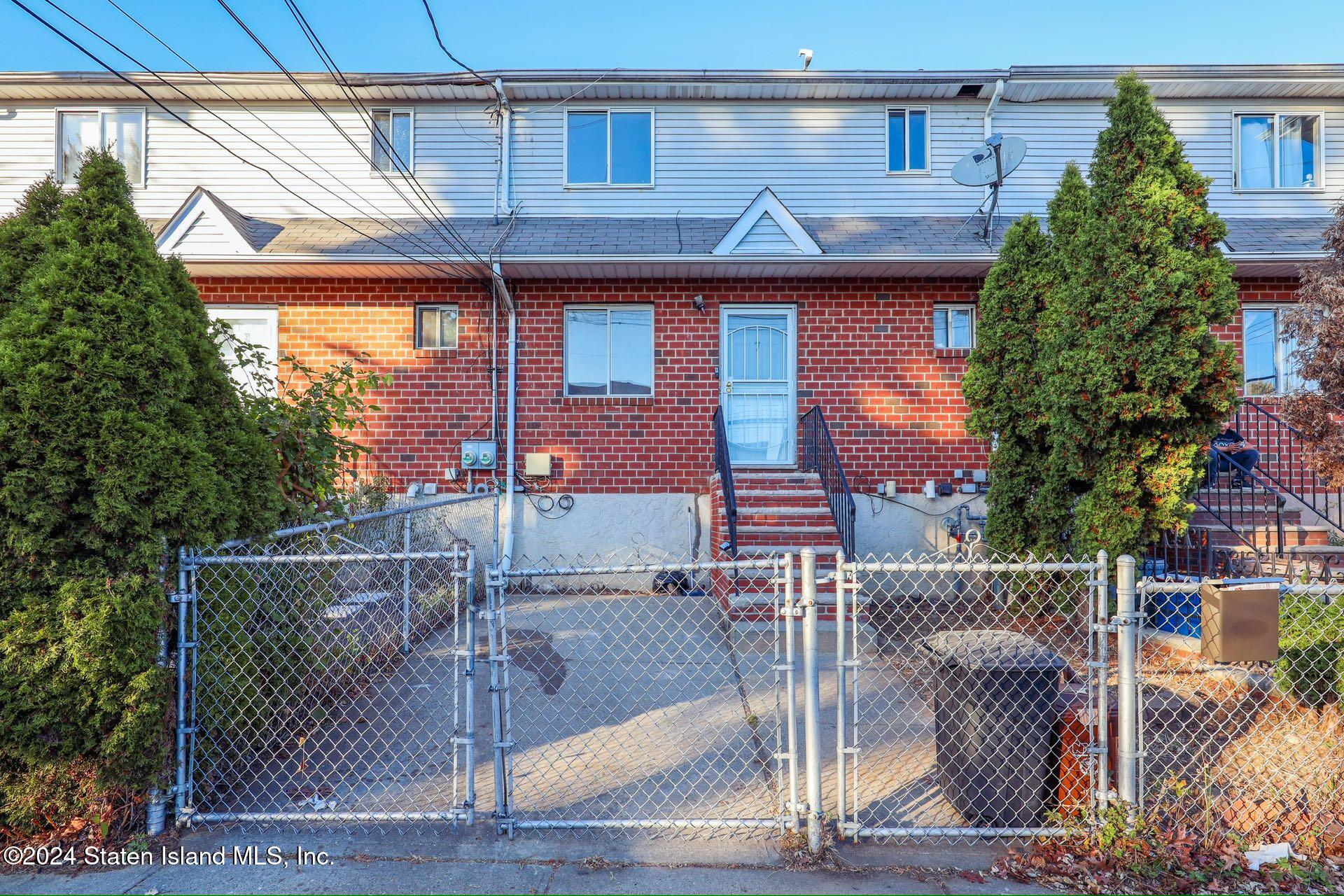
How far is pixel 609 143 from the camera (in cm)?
1120

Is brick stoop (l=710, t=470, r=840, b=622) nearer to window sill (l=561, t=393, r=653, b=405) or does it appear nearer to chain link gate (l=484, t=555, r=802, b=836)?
chain link gate (l=484, t=555, r=802, b=836)

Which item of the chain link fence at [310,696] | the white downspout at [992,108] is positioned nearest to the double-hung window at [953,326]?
the white downspout at [992,108]

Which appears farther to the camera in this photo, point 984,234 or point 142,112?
point 142,112

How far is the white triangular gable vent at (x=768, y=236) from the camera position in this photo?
9.40 meters

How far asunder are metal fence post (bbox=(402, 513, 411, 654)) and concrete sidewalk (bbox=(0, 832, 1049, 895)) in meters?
2.53

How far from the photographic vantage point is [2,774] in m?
3.30

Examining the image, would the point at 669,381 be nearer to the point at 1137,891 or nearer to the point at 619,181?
the point at 619,181

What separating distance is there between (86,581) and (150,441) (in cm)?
67

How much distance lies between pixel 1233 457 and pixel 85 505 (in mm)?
10692

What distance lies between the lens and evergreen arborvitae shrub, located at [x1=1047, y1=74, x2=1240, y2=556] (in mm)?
6207

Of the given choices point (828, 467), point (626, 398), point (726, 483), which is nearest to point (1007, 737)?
point (726, 483)

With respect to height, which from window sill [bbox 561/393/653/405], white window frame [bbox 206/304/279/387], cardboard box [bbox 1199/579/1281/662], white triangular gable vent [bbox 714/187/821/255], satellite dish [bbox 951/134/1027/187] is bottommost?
cardboard box [bbox 1199/579/1281/662]

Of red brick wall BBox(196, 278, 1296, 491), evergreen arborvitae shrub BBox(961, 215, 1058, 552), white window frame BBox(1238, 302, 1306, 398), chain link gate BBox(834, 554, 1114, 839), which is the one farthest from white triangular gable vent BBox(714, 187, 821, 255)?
chain link gate BBox(834, 554, 1114, 839)

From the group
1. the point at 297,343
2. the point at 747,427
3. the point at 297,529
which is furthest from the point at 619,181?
the point at 297,529
